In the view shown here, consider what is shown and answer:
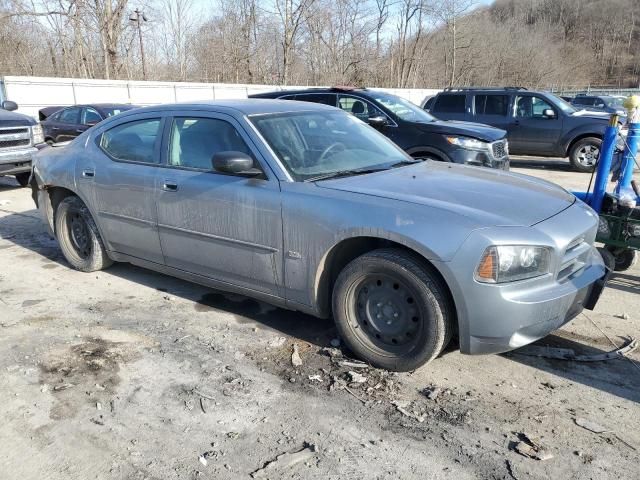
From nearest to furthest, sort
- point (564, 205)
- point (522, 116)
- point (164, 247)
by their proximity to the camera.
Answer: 1. point (564, 205)
2. point (164, 247)
3. point (522, 116)

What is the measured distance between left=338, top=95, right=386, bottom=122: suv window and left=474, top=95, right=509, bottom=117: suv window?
16.7 feet

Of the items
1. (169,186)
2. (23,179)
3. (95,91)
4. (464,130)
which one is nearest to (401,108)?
(464,130)

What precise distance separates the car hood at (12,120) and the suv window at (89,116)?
2864 millimetres

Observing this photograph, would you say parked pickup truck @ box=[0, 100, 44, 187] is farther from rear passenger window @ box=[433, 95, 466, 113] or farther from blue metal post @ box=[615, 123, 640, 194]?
blue metal post @ box=[615, 123, 640, 194]

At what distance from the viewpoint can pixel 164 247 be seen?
4.48 m

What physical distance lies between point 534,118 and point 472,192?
10399 mm

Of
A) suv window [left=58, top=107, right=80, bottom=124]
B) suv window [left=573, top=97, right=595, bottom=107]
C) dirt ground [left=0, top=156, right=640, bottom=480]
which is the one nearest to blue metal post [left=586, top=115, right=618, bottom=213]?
dirt ground [left=0, top=156, right=640, bottom=480]

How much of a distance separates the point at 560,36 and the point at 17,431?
102026mm

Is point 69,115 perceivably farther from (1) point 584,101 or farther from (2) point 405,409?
(1) point 584,101

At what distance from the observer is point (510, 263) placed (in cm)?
301

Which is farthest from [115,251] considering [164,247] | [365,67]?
[365,67]

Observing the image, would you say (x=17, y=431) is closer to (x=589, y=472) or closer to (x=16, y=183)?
(x=589, y=472)

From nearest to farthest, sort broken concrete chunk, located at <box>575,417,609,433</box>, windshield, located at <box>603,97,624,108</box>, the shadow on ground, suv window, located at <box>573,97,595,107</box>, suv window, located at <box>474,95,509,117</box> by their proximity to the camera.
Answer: broken concrete chunk, located at <box>575,417,609,433</box> < the shadow on ground < suv window, located at <box>474,95,509,117</box> < windshield, located at <box>603,97,624,108</box> < suv window, located at <box>573,97,595,107</box>

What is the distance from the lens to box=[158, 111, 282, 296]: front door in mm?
3771
